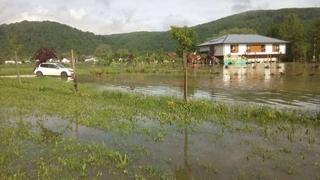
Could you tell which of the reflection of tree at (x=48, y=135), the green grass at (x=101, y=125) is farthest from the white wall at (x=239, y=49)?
the reflection of tree at (x=48, y=135)

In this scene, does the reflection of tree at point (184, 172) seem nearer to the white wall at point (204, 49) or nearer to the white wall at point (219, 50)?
the white wall at point (219, 50)

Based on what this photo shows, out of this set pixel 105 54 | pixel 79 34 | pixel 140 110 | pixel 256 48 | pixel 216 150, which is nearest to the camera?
pixel 216 150

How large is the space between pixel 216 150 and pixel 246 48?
6941 cm

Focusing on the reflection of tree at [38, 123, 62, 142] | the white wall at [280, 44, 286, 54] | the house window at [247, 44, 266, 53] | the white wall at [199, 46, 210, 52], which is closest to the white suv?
the reflection of tree at [38, 123, 62, 142]

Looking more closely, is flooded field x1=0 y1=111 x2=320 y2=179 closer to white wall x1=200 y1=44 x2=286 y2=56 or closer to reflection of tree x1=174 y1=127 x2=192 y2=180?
reflection of tree x1=174 y1=127 x2=192 y2=180

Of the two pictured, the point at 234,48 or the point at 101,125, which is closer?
the point at 101,125

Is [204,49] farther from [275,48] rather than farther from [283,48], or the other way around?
[283,48]

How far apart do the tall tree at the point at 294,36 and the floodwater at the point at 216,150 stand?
68250mm

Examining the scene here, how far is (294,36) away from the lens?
3196 inches

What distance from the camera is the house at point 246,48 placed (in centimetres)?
7469

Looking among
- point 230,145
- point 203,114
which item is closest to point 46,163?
point 230,145

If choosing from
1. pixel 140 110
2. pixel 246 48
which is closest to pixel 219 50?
pixel 246 48

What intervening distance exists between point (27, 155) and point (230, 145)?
5.12m

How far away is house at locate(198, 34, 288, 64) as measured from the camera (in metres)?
74.7
